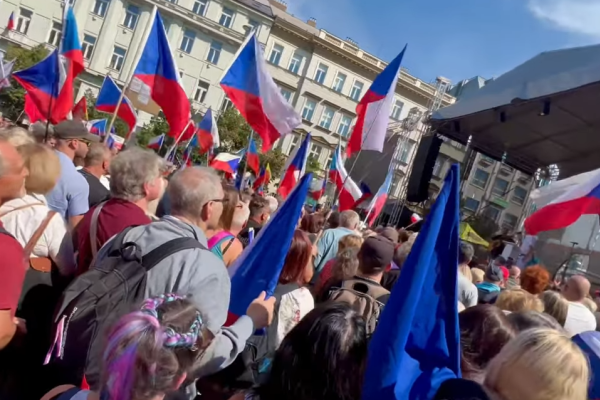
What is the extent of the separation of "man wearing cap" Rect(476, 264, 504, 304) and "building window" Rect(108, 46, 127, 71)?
3744cm

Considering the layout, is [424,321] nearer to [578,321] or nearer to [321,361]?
[321,361]

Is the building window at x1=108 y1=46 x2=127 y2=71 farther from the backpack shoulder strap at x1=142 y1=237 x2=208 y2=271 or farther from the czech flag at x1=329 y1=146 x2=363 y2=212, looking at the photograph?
the backpack shoulder strap at x1=142 y1=237 x2=208 y2=271

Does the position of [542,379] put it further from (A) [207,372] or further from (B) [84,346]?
(B) [84,346]

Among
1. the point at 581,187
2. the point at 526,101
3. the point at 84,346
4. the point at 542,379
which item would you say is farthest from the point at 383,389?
the point at 526,101

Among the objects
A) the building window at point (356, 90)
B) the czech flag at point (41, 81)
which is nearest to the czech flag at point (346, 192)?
the czech flag at point (41, 81)

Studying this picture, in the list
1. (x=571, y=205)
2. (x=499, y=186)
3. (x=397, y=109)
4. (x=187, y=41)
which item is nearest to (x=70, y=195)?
(x=571, y=205)

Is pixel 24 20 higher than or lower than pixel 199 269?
higher

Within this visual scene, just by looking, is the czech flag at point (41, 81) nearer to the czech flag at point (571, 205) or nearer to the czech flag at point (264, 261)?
the czech flag at point (264, 261)

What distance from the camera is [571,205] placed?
18.1ft

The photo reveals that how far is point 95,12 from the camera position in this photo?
37656mm

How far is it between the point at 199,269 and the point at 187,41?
40173 millimetres

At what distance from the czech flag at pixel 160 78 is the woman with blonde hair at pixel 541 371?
14.0ft

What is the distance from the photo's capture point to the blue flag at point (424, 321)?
5.66 feet

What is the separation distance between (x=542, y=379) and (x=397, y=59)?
18.1 feet
